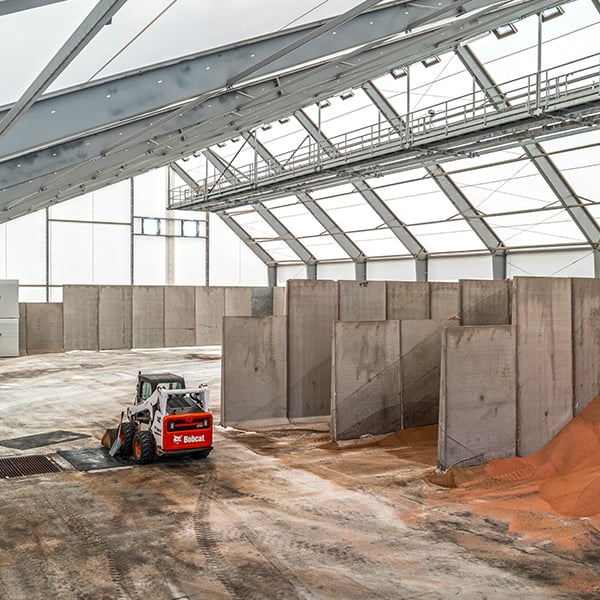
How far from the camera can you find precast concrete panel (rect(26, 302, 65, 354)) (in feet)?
101

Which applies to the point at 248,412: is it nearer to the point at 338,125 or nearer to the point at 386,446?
the point at 386,446

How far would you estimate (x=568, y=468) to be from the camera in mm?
10555

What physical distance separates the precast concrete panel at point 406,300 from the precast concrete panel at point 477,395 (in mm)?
5968

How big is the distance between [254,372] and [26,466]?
5.18 m

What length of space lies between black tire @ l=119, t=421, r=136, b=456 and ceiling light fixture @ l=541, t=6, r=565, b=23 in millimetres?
15173

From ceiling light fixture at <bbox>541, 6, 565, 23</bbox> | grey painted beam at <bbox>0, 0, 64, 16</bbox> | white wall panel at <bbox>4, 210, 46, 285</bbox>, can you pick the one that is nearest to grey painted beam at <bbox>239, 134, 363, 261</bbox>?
white wall panel at <bbox>4, 210, 46, 285</bbox>

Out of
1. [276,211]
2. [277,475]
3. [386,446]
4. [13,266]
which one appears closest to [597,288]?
[386,446]

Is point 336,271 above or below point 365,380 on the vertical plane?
Result: above

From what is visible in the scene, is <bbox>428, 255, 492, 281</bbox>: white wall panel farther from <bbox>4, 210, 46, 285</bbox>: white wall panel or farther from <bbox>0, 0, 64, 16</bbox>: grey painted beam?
<bbox>0, 0, 64, 16</bbox>: grey painted beam

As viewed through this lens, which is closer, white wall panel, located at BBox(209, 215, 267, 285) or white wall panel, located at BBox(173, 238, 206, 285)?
white wall panel, located at BBox(173, 238, 206, 285)

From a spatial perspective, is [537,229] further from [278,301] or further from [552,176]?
[278,301]

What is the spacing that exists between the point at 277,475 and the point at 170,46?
6619 mm

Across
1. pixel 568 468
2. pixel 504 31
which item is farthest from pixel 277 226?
pixel 568 468

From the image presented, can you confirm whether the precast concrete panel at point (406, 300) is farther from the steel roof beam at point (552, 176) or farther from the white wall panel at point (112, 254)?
the white wall panel at point (112, 254)
